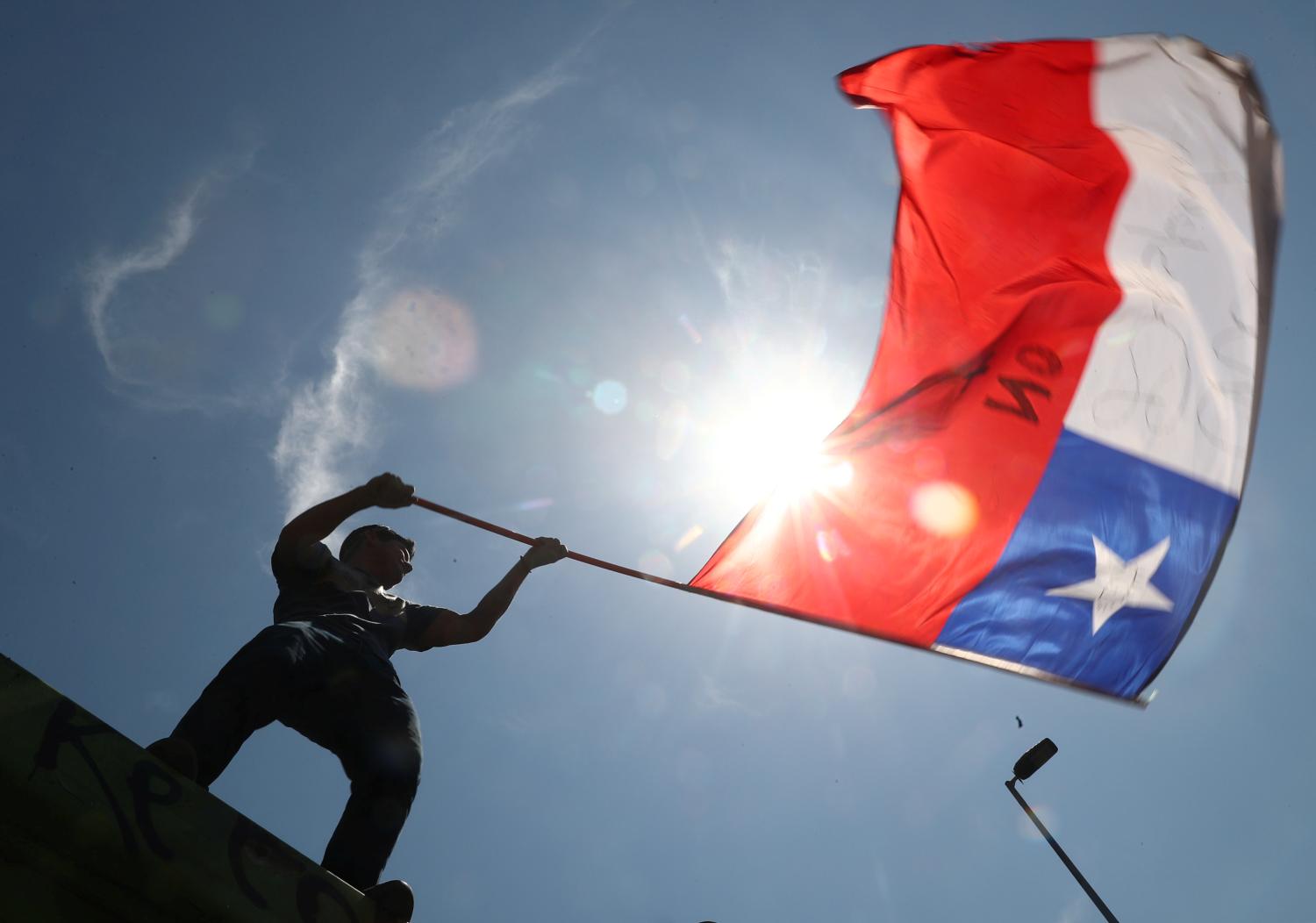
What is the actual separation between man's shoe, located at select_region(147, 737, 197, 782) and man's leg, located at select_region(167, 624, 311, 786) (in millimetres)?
234

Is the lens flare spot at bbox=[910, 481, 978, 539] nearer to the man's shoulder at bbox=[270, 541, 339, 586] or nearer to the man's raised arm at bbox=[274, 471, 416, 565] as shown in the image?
the man's raised arm at bbox=[274, 471, 416, 565]

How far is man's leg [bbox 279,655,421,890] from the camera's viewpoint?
2.86m

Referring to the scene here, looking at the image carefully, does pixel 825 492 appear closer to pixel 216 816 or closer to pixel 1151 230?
pixel 1151 230

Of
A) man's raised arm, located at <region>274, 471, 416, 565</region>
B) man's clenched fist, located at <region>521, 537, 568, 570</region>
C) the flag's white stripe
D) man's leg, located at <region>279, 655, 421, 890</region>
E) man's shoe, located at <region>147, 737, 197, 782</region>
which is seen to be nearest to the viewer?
man's shoe, located at <region>147, 737, 197, 782</region>

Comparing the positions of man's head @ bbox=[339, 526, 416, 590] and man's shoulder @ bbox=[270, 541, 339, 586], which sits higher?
man's head @ bbox=[339, 526, 416, 590]

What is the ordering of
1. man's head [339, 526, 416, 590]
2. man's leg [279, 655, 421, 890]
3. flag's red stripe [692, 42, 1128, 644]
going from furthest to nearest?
flag's red stripe [692, 42, 1128, 644] → man's head [339, 526, 416, 590] → man's leg [279, 655, 421, 890]

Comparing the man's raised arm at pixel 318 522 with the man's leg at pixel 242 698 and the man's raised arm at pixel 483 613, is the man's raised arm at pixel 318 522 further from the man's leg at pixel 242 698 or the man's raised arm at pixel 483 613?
the man's raised arm at pixel 483 613

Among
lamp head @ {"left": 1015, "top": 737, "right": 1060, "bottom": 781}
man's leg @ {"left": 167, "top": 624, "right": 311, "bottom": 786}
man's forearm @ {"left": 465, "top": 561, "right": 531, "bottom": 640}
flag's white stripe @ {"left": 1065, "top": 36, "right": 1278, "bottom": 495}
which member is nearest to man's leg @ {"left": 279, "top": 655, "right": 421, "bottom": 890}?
man's leg @ {"left": 167, "top": 624, "right": 311, "bottom": 786}

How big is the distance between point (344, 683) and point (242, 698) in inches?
15.4

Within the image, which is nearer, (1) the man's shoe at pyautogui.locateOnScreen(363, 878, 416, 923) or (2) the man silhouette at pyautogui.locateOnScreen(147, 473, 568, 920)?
(1) the man's shoe at pyautogui.locateOnScreen(363, 878, 416, 923)

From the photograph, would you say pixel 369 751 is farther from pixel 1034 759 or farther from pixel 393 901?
pixel 1034 759

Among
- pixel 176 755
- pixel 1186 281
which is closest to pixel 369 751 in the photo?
pixel 176 755

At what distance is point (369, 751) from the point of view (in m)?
3.02

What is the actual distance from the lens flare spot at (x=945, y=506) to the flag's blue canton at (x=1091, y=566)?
0.31 metres
